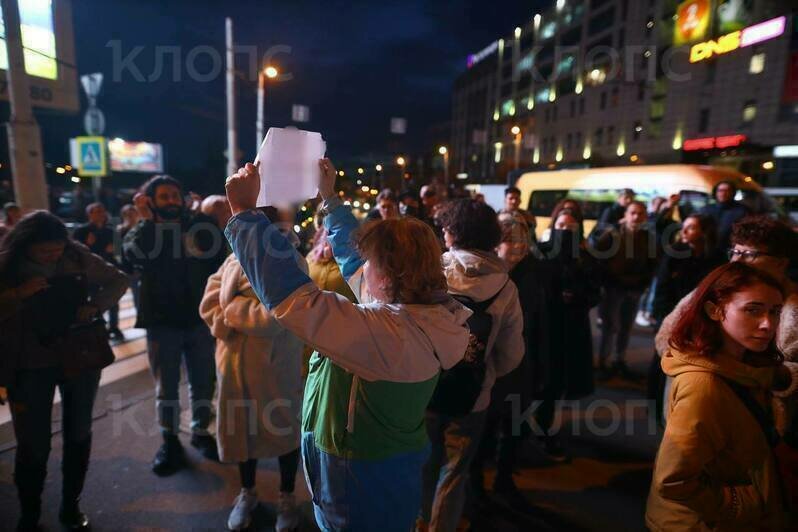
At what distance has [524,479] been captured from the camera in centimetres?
333

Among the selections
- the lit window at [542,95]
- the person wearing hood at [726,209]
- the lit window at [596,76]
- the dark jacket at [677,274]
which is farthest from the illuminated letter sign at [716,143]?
the lit window at [542,95]

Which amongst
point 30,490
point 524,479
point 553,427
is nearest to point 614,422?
point 553,427

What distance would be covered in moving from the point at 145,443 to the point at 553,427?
343 centimetres

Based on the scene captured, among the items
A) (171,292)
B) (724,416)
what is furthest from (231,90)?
(724,416)

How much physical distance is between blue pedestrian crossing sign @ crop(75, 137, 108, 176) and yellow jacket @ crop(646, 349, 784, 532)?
9.10m

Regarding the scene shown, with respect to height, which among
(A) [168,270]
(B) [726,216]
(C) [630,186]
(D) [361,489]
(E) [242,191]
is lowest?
(D) [361,489]

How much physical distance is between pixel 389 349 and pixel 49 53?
9.84 m

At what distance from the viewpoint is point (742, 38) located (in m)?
22.4

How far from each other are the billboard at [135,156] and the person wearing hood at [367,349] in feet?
127

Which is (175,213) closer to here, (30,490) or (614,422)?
(30,490)

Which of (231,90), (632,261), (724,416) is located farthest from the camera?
(231,90)

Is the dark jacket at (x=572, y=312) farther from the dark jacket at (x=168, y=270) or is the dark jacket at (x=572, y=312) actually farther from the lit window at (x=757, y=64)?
the lit window at (x=757, y=64)

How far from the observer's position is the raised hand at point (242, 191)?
4.17 ft

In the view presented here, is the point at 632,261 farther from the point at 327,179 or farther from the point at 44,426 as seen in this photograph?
the point at 44,426
